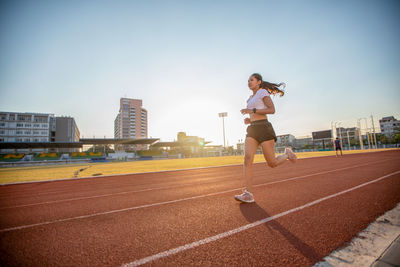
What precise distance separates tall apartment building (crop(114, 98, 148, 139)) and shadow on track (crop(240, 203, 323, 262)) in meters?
130

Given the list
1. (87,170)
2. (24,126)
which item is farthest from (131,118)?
(87,170)

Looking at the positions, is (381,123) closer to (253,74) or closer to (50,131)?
(253,74)

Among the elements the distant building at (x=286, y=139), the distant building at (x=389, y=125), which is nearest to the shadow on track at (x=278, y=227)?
the distant building at (x=389, y=125)

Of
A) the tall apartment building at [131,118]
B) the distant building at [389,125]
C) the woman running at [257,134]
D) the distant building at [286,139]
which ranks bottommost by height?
the woman running at [257,134]

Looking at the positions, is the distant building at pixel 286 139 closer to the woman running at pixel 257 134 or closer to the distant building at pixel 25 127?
the woman running at pixel 257 134

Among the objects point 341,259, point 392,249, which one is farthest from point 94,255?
point 392,249

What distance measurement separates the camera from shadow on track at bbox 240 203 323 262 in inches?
63.6

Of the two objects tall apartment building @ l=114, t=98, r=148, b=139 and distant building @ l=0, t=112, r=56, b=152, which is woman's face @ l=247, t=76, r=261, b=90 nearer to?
distant building @ l=0, t=112, r=56, b=152

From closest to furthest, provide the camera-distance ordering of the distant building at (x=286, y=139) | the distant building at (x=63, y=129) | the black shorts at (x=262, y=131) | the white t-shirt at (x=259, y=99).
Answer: the black shorts at (x=262, y=131), the white t-shirt at (x=259, y=99), the distant building at (x=63, y=129), the distant building at (x=286, y=139)

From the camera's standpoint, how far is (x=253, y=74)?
3713 millimetres

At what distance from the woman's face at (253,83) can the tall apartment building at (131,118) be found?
130 metres

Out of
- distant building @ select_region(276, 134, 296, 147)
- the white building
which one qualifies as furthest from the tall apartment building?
distant building @ select_region(276, 134, 296, 147)

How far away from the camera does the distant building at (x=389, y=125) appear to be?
3554 inches

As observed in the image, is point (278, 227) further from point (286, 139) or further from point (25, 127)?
point (286, 139)
